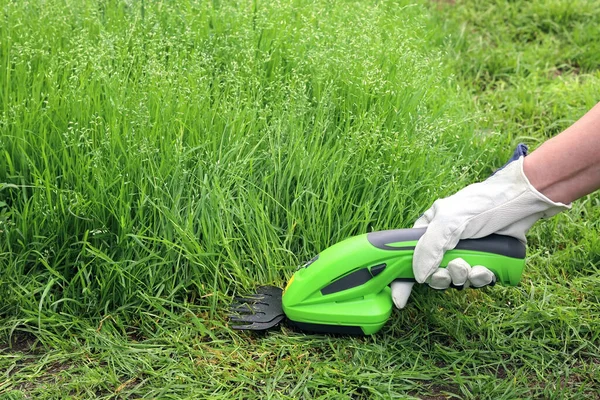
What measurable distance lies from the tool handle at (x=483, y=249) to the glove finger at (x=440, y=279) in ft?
0.07

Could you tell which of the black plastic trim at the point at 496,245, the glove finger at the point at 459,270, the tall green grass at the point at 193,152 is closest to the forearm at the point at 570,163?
the black plastic trim at the point at 496,245

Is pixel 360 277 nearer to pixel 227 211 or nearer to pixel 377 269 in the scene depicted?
pixel 377 269

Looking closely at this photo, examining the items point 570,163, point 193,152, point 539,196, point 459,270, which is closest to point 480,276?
point 459,270

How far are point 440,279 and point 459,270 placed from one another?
64mm

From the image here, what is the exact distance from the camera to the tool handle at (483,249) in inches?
81.6

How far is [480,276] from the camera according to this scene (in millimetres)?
2070

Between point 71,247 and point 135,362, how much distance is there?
18.6 inches

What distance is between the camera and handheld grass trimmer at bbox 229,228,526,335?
209 centimetres

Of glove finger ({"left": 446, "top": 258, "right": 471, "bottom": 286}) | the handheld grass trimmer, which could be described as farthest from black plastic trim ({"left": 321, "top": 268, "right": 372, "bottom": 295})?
glove finger ({"left": 446, "top": 258, "right": 471, "bottom": 286})

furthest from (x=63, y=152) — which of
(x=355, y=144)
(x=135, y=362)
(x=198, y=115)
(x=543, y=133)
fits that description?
(x=543, y=133)

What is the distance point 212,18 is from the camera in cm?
318

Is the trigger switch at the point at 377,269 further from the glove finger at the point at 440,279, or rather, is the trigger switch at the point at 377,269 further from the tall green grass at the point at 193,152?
the tall green grass at the point at 193,152

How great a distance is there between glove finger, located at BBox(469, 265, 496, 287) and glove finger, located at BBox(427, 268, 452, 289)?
0.06 metres

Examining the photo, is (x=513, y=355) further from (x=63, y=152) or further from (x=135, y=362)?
(x=63, y=152)
